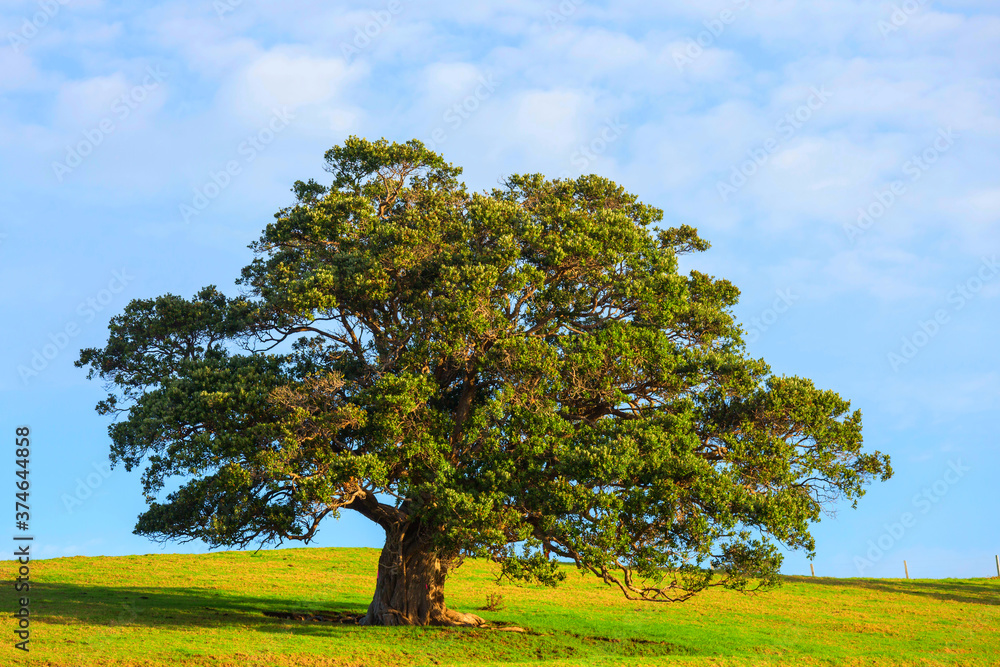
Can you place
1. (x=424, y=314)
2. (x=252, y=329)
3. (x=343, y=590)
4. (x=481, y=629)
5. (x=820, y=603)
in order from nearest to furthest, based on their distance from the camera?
(x=424, y=314)
(x=252, y=329)
(x=481, y=629)
(x=343, y=590)
(x=820, y=603)

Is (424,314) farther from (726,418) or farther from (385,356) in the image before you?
(726,418)

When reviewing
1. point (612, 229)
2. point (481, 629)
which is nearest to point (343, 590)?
point (481, 629)

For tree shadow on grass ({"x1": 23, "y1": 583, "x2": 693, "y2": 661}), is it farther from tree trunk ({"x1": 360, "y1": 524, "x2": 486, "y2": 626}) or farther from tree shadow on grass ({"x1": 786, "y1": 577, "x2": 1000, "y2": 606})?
tree shadow on grass ({"x1": 786, "y1": 577, "x2": 1000, "y2": 606})

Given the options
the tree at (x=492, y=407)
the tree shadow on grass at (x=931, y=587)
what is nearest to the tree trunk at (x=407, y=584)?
the tree at (x=492, y=407)

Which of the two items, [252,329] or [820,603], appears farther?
[820,603]

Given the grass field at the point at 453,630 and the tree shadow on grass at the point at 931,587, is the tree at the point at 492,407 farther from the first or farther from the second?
the tree shadow on grass at the point at 931,587

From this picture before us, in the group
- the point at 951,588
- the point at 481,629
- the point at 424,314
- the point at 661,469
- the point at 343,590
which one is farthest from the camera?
the point at 951,588

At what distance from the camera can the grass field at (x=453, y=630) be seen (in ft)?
83.3

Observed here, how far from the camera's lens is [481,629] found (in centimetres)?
3077

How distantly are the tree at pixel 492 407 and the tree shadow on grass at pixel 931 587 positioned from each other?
28.8 metres

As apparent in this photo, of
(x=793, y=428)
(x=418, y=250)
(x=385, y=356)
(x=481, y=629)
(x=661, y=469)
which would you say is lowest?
(x=481, y=629)

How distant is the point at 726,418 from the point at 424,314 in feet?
33.7

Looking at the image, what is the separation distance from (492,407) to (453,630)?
9.86 meters

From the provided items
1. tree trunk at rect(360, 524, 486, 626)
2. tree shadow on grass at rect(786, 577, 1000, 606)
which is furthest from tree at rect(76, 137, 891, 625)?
tree shadow on grass at rect(786, 577, 1000, 606)
